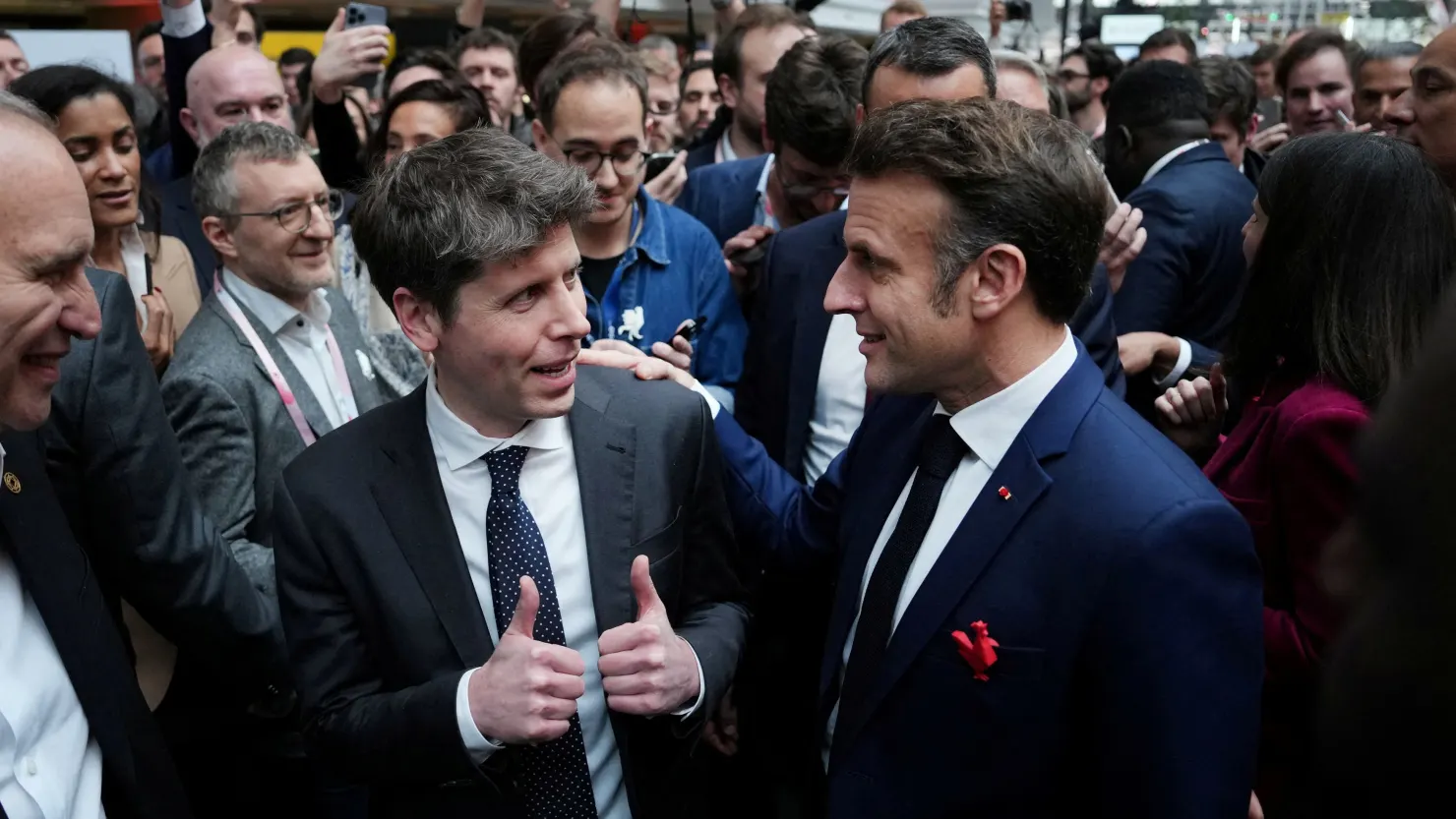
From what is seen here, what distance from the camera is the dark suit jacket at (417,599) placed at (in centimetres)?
188

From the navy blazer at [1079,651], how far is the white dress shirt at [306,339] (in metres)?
1.70

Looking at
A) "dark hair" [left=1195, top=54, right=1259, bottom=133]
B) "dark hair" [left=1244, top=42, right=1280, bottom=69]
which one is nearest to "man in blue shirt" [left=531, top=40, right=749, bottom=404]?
"dark hair" [left=1195, top=54, right=1259, bottom=133]

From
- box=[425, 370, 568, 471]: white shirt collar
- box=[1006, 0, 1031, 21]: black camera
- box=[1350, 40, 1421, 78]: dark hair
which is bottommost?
box=[1006, 0, 1031, 21]: black camera

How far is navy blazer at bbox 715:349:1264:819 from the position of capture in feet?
5.34

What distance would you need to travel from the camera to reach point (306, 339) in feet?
9.98

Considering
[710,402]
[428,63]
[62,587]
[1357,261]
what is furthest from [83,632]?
[428,63]

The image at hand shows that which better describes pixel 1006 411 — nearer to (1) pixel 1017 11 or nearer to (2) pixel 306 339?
(2) pixel 306 339

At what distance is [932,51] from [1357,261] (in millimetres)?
1254

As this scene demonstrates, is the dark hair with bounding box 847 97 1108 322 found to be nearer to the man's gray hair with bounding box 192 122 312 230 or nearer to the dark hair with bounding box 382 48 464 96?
the man's gray hair with bounding box 192 122 312 230

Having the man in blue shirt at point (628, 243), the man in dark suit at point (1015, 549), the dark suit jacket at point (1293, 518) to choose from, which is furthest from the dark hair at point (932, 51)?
the dark suit jacket at point (1293, 518)

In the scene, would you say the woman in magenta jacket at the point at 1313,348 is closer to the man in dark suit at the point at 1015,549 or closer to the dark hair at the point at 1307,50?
the man in dark suit at the point at 1015,549

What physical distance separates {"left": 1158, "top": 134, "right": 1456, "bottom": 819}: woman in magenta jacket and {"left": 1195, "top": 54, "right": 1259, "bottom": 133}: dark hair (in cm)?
321

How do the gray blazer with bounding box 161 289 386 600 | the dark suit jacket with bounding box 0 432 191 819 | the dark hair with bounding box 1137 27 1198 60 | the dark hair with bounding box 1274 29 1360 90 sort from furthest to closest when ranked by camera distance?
the dark hair with bounding box 1137 27 1198 60, the dark hair with bounding box 1274 29 1360 90, the gray blazer with bounding box 161 289 386 600, the dark suit jacket with bounding box 0 432 191 819

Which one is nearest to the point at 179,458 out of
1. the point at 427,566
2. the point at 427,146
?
the point at 427,566
